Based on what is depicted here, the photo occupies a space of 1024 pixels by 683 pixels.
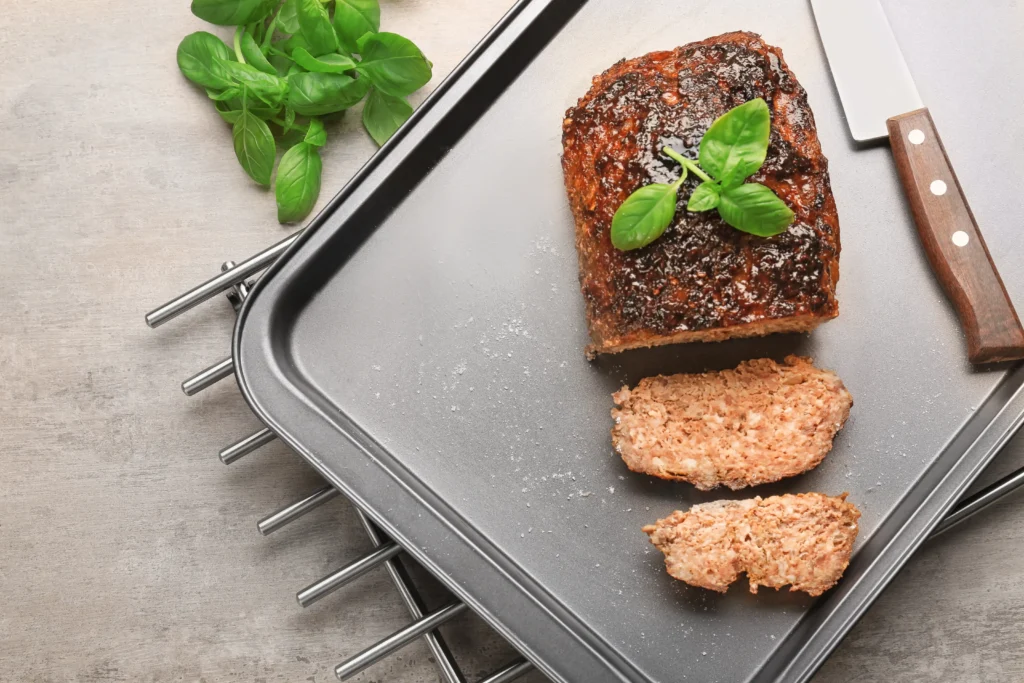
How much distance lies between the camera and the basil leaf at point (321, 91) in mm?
2762

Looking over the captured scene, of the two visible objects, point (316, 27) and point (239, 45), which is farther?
point (239, 45)

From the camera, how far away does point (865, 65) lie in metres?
2.77

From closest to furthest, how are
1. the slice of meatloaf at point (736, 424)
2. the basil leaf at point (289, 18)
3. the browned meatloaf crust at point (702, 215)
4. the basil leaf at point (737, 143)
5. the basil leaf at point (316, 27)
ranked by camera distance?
the basil leaf at point (737, 143) < the browned meatloaf crust at point (702, 215) < the slice of meatloaf at point (736, 424) < the basil leaf at point (316, 27) < the basil leaf at point (289, 18)

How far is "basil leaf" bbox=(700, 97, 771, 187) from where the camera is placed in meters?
2.12

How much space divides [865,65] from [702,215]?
1024mm

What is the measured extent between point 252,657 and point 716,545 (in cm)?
177

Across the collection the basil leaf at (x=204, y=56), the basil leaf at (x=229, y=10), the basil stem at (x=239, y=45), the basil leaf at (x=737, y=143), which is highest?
the basil leaf at (x=737, y=143)

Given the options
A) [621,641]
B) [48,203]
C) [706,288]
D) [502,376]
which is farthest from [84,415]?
[706,288]

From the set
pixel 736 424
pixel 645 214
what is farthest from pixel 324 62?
pixel 736 424

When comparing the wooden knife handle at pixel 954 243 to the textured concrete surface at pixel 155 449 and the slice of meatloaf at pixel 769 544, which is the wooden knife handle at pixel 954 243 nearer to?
the textured concrete surface at pixel 155 449

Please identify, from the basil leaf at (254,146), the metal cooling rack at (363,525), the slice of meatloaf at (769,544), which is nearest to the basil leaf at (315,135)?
the basil leaf at (254,146)

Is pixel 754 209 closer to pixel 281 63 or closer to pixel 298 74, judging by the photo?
pixel 298 74

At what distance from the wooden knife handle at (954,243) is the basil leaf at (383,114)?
1.75m

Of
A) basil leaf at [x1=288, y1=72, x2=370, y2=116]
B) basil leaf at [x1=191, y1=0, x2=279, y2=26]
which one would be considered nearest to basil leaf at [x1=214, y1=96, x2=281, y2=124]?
basil leaf at [x1=288, y1=72, x2=370, y2=116]
